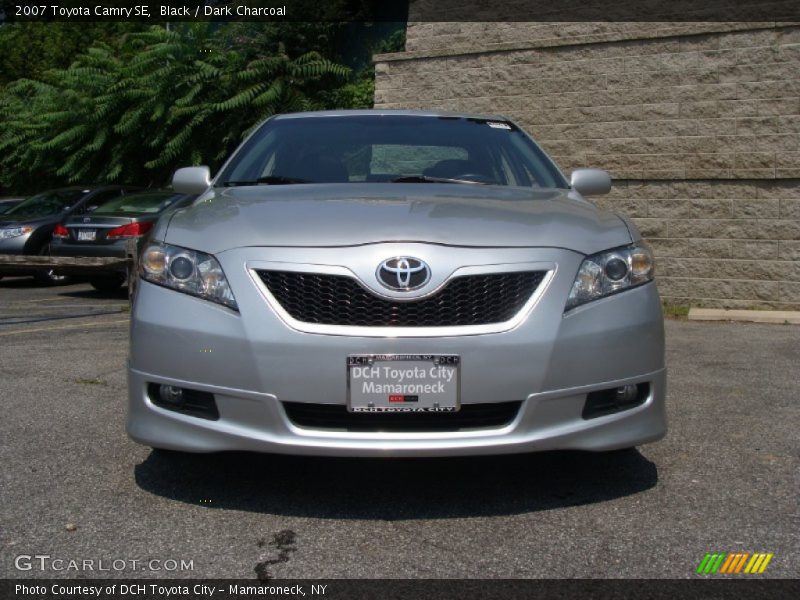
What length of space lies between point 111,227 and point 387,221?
10.1 meters

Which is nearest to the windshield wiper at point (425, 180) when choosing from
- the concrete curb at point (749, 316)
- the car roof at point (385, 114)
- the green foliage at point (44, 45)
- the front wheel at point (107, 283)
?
the car roof at point (385, 114)

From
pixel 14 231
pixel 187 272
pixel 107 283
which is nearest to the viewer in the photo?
pixel 187 272

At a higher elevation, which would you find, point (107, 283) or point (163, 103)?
point (163, 103)

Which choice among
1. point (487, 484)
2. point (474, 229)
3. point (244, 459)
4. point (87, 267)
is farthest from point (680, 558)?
point (87, 267)

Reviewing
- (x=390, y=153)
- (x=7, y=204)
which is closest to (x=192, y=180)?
(x=390, y=153)

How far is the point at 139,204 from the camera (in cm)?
1387

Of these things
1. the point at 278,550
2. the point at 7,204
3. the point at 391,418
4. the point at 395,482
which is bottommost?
the point at 7,204

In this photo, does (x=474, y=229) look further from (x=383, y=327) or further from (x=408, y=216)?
(x=383, y=327)

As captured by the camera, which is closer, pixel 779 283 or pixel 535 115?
pixel 779 283

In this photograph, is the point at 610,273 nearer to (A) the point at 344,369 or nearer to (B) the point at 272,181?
(A) the point at 344,369

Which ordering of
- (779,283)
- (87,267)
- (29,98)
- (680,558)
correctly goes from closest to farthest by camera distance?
1. (680,558)
2. (779,283)
3. (87,267)
4. (29,98)

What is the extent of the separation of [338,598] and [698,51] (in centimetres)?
982

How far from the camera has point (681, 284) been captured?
11.1m

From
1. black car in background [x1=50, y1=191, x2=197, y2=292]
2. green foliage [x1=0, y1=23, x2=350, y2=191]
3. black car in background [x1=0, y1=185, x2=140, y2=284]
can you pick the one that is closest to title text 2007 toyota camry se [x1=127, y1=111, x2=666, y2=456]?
black car in background [x1=50, y1=191, x2=197, y2=292]
